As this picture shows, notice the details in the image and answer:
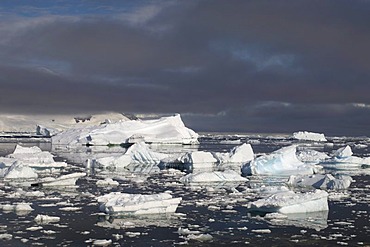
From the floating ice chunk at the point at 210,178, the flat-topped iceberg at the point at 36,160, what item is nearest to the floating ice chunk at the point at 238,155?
the flat-topped iceberg at the point at 36,160

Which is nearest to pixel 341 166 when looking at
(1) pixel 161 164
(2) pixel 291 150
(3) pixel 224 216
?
(2) pixel 291 150

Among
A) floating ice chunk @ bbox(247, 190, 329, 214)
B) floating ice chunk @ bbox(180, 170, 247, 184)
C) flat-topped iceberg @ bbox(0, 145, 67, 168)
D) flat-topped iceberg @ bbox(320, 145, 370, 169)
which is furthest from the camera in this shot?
flat-topped iceberg @ bbox(320, 145, 370, 169)

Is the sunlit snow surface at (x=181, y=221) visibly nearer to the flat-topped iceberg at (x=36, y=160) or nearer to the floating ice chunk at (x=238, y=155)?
the flat-topped iceberg at (x=36, y=160)

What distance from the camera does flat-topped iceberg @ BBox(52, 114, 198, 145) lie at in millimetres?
45656

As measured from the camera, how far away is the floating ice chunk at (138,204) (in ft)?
34.0

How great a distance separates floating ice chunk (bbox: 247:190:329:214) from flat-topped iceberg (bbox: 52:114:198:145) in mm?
34167

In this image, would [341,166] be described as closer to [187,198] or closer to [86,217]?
[187,198]

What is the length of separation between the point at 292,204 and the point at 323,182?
219 inches

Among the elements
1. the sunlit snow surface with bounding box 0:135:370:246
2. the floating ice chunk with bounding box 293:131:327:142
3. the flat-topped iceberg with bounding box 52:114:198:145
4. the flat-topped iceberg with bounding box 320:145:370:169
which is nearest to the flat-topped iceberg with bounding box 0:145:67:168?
the sunlit snow surface with bounding box 0:135:370:246

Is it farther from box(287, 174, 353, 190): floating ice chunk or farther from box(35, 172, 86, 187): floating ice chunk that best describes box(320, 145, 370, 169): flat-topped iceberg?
box(35, 172, 86, 187): floating ice chunk

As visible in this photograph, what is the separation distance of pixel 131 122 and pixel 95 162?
26367mm

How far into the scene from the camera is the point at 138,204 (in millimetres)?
10477

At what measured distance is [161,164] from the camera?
24469mm

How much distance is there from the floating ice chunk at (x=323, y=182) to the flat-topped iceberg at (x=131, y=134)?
2907 centimetres
